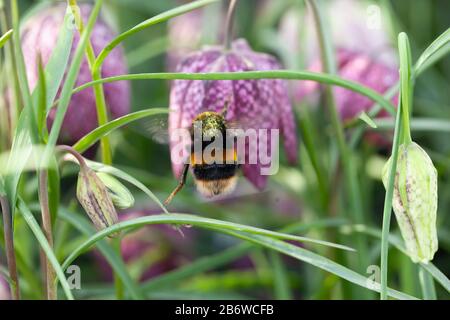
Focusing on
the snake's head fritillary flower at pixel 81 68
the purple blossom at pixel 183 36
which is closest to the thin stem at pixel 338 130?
the snake's head fritillary flower at pixel 81 68

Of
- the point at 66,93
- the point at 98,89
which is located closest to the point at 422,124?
the point at 98,89

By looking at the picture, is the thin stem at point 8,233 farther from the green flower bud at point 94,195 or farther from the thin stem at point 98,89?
the thin stem at point 98,89

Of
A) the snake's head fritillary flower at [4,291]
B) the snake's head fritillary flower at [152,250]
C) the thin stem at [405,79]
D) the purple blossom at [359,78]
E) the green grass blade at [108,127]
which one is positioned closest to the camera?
the thin stem at [405,79]

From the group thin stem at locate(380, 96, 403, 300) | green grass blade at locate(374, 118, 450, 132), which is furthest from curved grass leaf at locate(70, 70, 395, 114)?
green grass blade at locate(374, 118, 450, 132)

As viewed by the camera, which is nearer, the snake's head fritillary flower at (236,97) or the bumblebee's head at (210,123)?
the bumblebee's head at (210,123)

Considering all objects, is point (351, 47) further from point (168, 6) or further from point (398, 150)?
point (398, 150)

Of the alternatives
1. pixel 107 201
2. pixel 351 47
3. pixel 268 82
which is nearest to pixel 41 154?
pixel 107 201

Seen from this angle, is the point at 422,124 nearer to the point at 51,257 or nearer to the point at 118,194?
the point at 118,194

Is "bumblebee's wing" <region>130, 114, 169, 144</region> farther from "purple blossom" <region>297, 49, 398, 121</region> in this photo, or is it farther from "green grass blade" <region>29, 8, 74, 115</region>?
"purple blossom" <region>297, 49, 398, 121</region>
